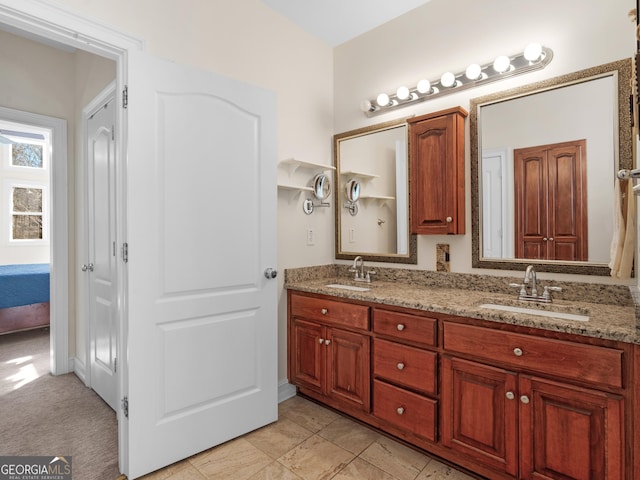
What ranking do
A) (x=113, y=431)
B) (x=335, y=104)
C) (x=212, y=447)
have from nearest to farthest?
(x=212, y=447) → (x=113, y=431) → (x=335, y=104)

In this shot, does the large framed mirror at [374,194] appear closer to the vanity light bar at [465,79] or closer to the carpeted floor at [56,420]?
the vanity light bar at [465,79]

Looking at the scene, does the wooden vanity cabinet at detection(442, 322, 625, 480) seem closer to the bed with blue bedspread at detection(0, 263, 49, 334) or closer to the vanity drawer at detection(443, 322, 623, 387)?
the vanity drawer at detection(443, 322, 623, 387)

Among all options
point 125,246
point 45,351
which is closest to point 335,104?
point 125,246

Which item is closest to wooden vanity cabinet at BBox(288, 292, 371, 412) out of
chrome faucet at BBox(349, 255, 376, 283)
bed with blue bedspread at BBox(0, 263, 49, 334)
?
chrome faucet at BBox(349, 255, 376, 283)

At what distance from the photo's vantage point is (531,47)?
1892mm

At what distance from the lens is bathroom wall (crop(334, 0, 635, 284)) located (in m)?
1.79

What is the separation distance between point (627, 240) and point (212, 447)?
229 centimetres

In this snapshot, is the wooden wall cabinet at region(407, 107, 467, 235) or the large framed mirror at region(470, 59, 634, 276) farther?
the wooden wall cabinet at region(407, 107, 467, 235)

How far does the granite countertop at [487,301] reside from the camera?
1331 millimetres

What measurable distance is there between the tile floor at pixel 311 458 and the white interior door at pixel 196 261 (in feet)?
0.25

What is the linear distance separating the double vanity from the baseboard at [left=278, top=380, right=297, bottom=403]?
0.14m

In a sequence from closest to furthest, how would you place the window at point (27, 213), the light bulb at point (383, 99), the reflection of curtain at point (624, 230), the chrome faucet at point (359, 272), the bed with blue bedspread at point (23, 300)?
the reflection of curtain at point (624, 230) → the light bulb at point (383, 99) → the chrome faucet at point (359, 272) → the bed with blue bedspread at point (23, 300) → the window at point (27, 213)

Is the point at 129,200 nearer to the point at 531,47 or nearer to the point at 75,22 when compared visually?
the point at 75,22

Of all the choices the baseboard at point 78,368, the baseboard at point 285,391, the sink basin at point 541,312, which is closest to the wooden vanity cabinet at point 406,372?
the sink basin at point 541,312
